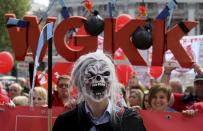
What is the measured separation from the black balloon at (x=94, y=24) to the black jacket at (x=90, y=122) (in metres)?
5.04

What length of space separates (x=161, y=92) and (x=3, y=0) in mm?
24418

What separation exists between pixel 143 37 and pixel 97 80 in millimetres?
5019

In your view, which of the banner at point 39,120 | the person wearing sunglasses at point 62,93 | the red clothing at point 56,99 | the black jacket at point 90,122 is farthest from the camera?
the red clothing at point 56,99

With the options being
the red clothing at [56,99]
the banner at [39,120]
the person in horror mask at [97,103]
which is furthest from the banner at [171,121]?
the person in horror mask at [97,103]

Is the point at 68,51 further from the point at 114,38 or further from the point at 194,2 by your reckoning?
the point at 194,2

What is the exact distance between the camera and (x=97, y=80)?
282 centimetres

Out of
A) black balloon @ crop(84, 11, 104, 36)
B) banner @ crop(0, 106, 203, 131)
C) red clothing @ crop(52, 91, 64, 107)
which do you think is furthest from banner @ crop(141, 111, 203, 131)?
black balloon @ crop(84, 11, 104, 36)

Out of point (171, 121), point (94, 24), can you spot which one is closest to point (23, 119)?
point (171, 121)

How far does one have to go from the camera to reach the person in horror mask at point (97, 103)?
2771 millimetres

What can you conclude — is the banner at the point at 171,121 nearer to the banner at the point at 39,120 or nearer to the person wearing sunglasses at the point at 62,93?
the banner at the point at 39,120

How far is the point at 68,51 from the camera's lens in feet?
27.1

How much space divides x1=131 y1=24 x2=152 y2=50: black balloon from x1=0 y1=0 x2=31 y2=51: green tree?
62.7 feet

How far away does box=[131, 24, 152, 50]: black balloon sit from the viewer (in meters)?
7.77

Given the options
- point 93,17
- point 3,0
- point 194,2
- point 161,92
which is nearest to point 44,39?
point 161,92
